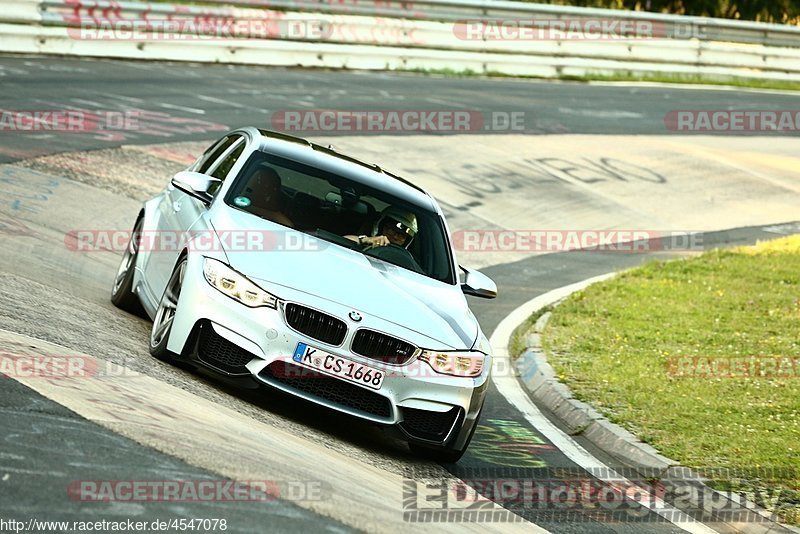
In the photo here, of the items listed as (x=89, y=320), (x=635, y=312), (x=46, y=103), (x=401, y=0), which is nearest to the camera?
(x=89, y=320)

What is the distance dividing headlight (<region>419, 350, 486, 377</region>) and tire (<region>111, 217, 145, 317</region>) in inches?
128

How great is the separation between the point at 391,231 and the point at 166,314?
1772 millimetres

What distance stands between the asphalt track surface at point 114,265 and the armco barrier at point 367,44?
23.8 inches

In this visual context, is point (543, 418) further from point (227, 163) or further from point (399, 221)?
point (227, 163)

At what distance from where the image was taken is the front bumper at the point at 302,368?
7.76 metres

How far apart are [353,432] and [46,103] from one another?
504 inches

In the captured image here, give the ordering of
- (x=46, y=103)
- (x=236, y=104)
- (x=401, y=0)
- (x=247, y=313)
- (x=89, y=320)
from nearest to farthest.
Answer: (x=247, y=313) → (x=89, y=320) → (x=46, y=103) → (x=236, y=104) → (x=401, y=0)

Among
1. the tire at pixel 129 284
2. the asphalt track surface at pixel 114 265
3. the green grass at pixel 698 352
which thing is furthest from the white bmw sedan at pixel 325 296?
the green grass at pixel 698 352

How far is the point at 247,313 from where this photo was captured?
7.79 metres

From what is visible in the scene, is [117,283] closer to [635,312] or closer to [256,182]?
[256,182]

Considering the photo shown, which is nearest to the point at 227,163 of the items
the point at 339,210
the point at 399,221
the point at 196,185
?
the point at 196,185

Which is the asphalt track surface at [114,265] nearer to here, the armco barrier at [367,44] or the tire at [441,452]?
the tire at [441,452]

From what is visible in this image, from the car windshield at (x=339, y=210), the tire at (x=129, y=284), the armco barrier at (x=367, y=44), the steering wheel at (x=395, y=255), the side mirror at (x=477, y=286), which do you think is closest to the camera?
the steering wheel at (x=395, y=255)

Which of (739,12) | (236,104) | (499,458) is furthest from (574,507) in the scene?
(739,12)
